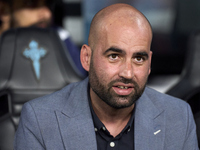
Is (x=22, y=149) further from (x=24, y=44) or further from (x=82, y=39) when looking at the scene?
(x=82, y=39)

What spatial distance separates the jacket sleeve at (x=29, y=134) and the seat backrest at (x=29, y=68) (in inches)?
15.7

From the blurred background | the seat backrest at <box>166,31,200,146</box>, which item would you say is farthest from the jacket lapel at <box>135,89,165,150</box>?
the blurred background

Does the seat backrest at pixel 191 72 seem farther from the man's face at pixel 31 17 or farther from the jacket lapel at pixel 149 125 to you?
the man's face at pixel 31 17

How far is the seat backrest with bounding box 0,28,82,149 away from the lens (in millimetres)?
1598

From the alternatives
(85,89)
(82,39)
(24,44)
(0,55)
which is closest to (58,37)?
(24,44)

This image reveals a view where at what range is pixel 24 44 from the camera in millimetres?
1633

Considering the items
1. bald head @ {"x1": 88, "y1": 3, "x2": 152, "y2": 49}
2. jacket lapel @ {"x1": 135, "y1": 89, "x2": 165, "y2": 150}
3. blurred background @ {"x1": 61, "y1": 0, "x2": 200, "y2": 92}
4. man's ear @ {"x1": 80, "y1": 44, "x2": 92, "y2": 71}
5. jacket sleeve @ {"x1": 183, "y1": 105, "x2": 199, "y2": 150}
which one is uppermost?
bald head @ {"x1": 88, "y1": 3, "x2": 152, "y2": 49}

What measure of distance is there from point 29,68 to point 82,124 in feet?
1.78

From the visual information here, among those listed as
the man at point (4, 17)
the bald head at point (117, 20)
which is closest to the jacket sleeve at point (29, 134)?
the bald head at point (117, 20)

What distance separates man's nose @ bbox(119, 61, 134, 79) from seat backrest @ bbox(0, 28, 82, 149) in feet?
2.05

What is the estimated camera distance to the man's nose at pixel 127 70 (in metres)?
1.02

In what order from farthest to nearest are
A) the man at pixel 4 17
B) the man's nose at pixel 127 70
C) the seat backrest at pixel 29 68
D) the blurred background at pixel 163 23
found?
the blurred background at pixel 163 23 < the man at pixel 4 17 < the seat backrest at pixel 29 68 < the man's nose at pixel 127 70

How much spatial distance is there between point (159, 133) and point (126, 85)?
0.84 feet

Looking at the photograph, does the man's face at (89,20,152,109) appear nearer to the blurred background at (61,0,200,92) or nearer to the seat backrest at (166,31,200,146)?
the seat backrest at (166,31,200,146)
